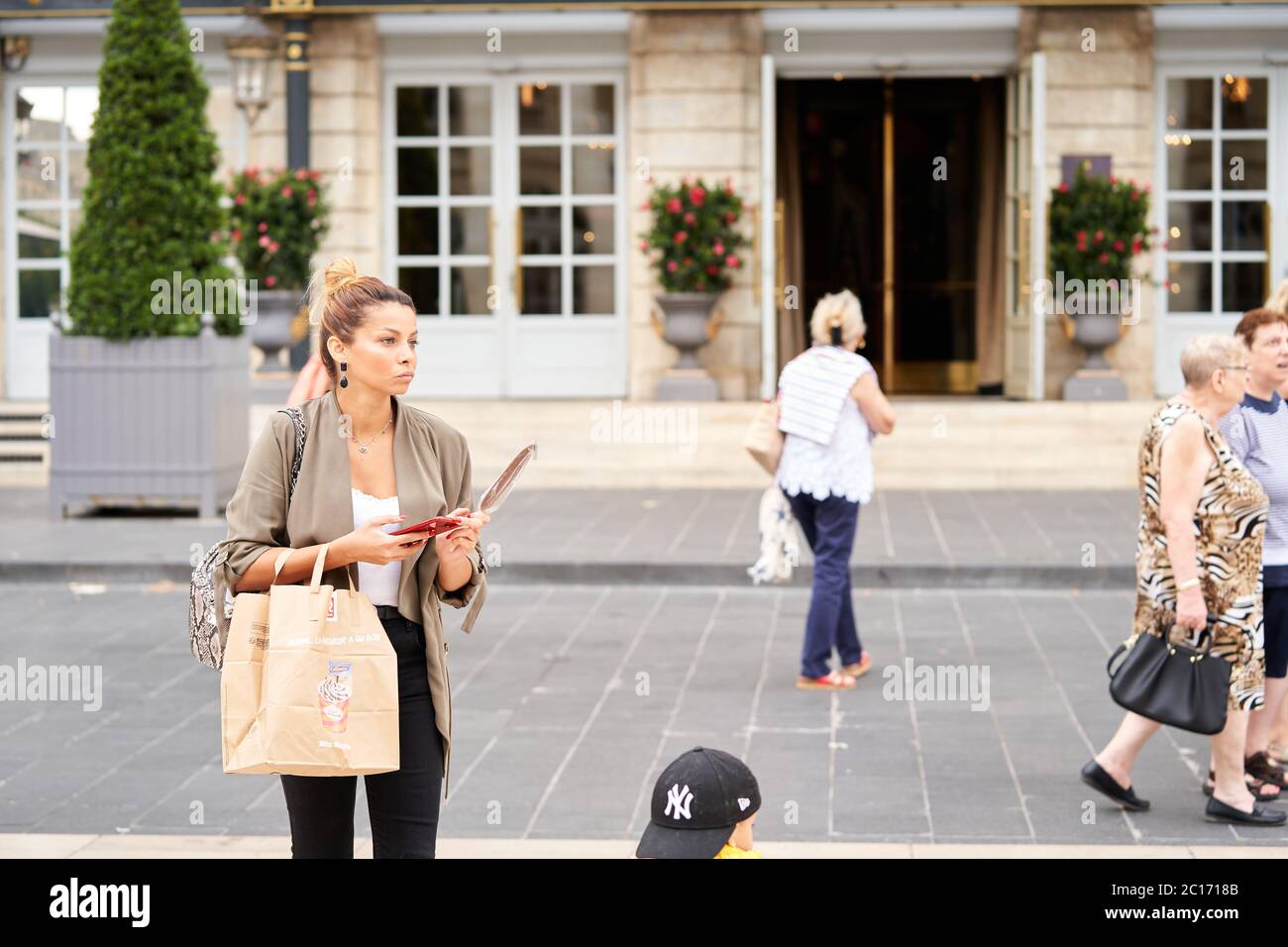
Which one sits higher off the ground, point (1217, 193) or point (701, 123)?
point (701, 123)

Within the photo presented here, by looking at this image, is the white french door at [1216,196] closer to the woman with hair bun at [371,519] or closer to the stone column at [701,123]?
the stone column at [701,123]

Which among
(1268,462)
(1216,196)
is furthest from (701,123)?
(1268,462)

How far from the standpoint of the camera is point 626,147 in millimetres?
17797

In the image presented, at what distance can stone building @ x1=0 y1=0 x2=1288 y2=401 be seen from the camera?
672 inches

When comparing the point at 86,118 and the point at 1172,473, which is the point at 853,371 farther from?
the point at 86,118

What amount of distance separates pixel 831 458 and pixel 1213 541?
102 inches

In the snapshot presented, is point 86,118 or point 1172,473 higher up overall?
point 86,118

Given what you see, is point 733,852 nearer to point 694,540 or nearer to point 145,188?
point 694,540

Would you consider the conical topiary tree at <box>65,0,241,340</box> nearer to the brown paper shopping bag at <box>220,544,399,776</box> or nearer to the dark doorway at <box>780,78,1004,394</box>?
the dark doorway at <box>780,78,1004,394</box>

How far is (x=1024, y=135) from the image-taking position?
1684cm

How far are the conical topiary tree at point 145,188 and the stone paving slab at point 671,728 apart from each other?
339 centimetres

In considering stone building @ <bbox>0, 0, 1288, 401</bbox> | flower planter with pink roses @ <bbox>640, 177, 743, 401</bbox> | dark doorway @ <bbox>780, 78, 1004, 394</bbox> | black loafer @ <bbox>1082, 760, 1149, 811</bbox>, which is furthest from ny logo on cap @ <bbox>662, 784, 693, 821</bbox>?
dark doorway @ <bbox>780, 78, 1004, 394</bbox>

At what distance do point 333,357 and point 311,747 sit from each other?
828 mm

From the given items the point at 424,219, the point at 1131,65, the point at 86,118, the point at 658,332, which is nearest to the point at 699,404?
the point at 658,332
